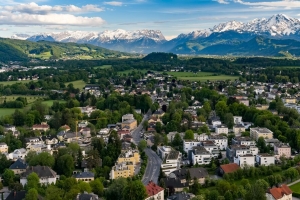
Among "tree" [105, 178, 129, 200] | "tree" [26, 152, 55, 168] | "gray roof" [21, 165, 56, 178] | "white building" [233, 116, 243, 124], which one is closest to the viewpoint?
"tree" [105, 178, 129, 200]

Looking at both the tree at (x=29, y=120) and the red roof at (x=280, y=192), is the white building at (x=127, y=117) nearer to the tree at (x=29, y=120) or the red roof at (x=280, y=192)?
the tree at (x=29, y=120)

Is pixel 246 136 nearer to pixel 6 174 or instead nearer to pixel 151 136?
pixel 151 136

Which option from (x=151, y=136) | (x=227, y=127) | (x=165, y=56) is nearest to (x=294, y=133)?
(x=227, y=127)

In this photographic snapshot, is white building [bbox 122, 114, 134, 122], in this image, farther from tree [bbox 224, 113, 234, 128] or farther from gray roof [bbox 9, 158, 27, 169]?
gray roof [bbox 9, 158, 27, 169]

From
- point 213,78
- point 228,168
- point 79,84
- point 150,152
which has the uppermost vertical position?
point 228,168

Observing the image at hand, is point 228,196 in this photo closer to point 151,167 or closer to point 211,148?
point 151,167

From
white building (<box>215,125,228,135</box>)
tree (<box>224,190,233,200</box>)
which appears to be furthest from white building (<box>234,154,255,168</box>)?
white building (<box>215,125,228,135</box>)

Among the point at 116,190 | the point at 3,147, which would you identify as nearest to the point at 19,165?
the point at 3,147
